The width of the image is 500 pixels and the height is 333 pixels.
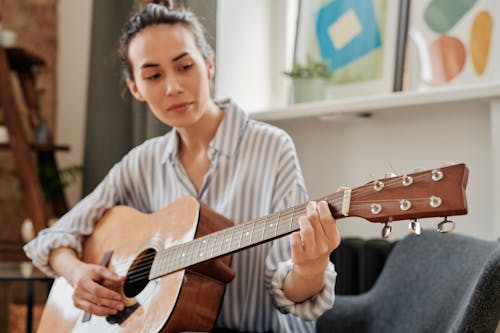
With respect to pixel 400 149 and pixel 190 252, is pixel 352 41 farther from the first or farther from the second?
pixel 190 252

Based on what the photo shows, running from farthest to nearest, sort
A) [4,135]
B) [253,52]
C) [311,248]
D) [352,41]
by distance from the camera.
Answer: [4,135] < [253,52] < [352,41] < [311,248]

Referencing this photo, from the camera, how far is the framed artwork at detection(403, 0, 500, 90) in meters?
1.67

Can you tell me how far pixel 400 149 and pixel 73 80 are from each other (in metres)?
1.59

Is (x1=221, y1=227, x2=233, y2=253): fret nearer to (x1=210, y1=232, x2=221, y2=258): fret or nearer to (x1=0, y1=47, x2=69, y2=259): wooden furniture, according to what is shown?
(x1=210, y1=232, x2=221, y2=258): fret

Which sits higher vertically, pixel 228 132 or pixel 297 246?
pixel 228 132

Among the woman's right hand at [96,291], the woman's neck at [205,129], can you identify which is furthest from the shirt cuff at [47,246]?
the woman's neck at [205,129]

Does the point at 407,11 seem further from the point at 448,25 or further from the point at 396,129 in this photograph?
the point at 396,129

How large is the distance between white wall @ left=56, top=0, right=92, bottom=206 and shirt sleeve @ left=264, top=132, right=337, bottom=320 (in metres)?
1.63

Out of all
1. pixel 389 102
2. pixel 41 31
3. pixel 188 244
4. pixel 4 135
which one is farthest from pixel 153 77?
pixel 41 31

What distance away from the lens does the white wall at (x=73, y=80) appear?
9.21ft

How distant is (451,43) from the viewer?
1755 millimetres

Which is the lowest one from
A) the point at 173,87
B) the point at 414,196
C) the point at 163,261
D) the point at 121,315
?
the point at 121,315

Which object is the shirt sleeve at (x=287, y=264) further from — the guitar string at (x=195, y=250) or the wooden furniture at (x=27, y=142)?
the wooden furniture at (x=27, y=142)

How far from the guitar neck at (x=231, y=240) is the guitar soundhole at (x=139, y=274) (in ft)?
0.14
